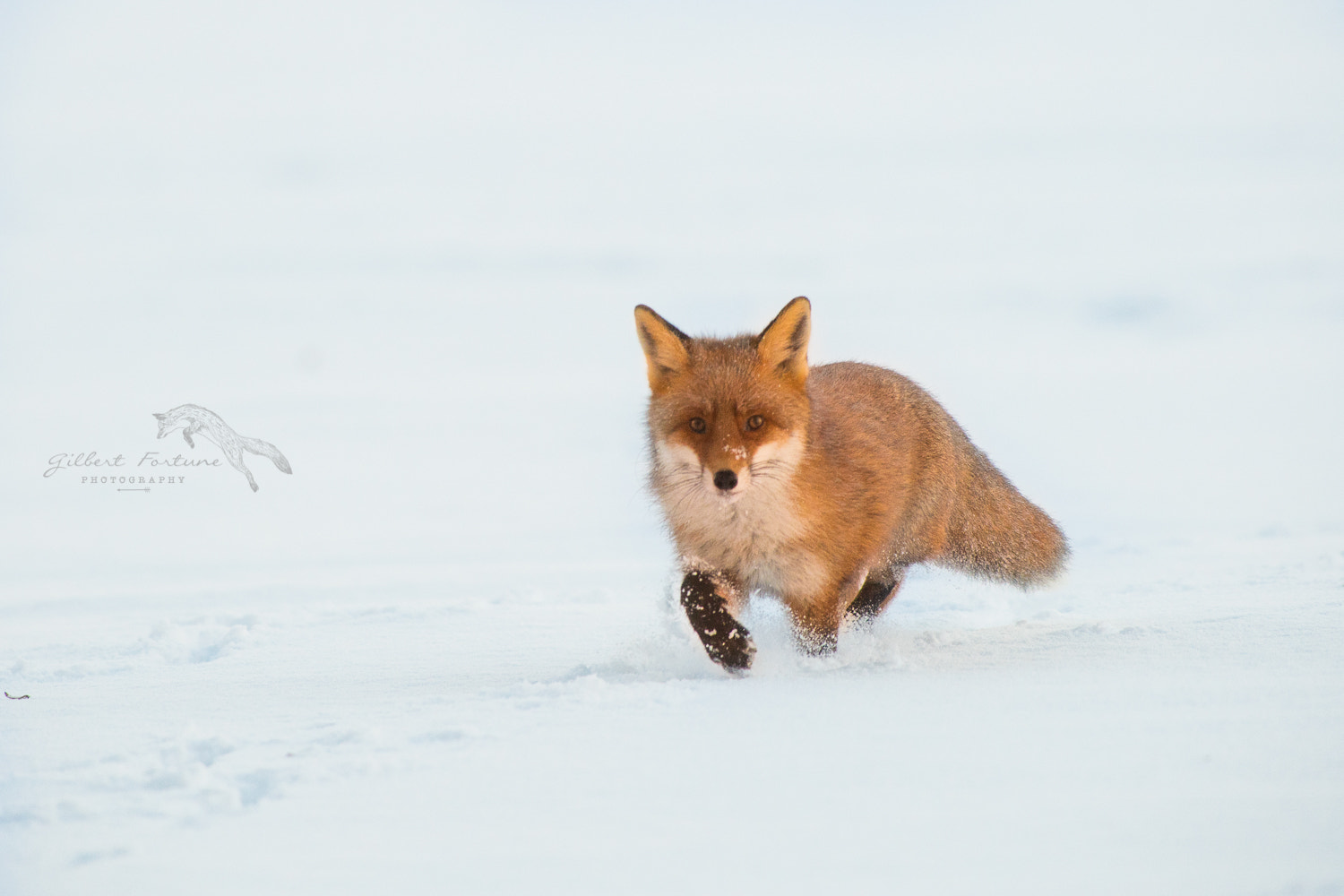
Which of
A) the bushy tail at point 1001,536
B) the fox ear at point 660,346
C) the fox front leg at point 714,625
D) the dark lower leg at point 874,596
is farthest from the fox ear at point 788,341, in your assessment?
the bushy tail at point 1001,536

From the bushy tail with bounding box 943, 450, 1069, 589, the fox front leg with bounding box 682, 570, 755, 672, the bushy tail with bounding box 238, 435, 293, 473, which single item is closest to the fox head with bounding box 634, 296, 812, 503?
the fox front leg with bounding box 682, 570, 755, 672

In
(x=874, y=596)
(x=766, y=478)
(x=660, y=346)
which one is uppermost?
(x=660, y=346)

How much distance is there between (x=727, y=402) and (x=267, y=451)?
565 cm

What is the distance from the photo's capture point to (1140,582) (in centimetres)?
612

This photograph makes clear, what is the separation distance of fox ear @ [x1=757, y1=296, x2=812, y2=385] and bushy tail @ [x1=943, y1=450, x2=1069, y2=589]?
4.83 ft

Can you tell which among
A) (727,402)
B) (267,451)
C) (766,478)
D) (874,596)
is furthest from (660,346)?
(267,451)

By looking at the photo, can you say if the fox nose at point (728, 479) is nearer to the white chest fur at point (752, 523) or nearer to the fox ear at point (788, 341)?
the white chest fur at point (752, 523)

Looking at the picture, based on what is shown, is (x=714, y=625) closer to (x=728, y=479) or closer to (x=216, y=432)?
(x=728, y=479)

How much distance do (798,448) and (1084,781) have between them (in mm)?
2060

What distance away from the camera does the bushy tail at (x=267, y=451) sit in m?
8.28

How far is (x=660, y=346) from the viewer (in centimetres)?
439

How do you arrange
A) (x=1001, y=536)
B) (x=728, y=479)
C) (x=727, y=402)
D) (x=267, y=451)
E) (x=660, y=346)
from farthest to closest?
(x=267, y=451)
(x=1001, y=536)
(x=660, y=346)
(x=727, y=402)
(x=728, y=479)

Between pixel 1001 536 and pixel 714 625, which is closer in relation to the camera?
pixel 714 625

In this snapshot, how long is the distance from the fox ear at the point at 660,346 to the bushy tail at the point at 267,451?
4.95 m
